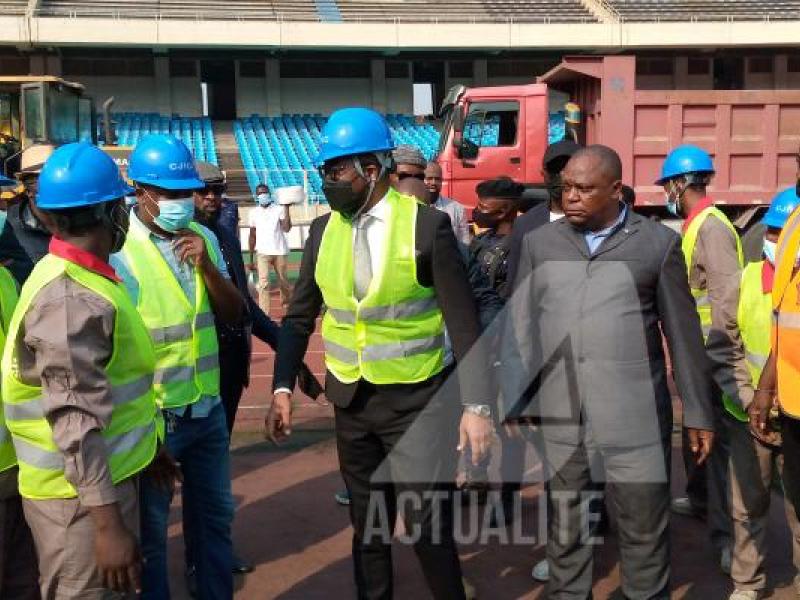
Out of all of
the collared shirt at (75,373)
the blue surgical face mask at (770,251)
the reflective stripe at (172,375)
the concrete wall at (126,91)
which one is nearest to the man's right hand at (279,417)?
the reflective stripe at (172,375)

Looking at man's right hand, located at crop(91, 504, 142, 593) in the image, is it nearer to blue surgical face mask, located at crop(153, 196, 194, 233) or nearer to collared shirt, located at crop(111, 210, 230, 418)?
collared shirt, located at crop(111, 210, 230, 418)

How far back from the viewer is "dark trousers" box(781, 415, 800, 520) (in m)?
3.18

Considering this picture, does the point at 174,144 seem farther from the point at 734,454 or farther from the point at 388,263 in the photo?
the point at 734,454

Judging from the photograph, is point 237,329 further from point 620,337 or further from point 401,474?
point 620,337

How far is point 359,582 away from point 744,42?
25.9 metres

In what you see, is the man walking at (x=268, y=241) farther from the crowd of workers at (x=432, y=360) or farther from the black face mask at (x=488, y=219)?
the crowd of workers at (x=432, y=360)

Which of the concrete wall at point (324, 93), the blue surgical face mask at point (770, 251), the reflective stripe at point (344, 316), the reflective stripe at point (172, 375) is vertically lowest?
the reflective stripe at point (172, 375)

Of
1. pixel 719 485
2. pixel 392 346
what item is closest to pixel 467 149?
pixel 719 485

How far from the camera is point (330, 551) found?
4629 mm

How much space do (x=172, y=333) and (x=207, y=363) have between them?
8.6 inches

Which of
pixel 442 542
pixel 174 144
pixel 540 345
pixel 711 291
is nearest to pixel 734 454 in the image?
pixel 711 291

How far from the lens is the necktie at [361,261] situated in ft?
10.7

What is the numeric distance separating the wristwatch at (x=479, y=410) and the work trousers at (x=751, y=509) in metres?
1.41

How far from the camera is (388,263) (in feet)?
10.6
